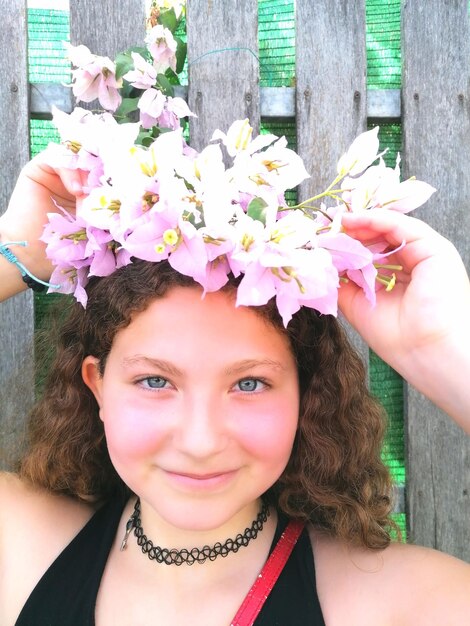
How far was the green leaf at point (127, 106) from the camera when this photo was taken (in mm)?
1808

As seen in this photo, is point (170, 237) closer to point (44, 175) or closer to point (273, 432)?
point (273, 432)

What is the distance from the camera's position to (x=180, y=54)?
1977 mm

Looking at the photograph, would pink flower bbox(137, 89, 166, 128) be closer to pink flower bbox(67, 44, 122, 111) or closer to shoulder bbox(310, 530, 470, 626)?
pink flower bbox(67, 44, 122, 111)

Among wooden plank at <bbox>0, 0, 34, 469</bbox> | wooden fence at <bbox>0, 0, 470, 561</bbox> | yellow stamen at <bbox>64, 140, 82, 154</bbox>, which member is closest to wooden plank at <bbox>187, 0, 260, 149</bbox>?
wooden fence at <bbox>0, 0, 470, 561</bbox>

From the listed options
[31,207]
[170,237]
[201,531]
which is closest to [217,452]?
[201,531]

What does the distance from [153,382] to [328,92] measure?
1.07m

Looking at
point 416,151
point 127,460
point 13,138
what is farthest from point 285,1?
point 127,460

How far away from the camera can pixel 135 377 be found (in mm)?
1530

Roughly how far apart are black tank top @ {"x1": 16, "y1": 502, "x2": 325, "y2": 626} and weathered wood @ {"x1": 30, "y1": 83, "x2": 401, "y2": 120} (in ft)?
3.77

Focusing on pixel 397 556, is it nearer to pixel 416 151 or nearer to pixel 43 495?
pixel 43 495

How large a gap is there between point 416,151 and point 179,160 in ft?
3.48

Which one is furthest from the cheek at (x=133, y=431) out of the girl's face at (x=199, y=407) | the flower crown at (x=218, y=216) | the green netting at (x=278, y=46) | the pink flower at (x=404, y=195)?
the green netting at (x=278, y=46)

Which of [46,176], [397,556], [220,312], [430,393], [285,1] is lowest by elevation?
[397,556]

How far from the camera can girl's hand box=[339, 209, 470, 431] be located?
139cm
